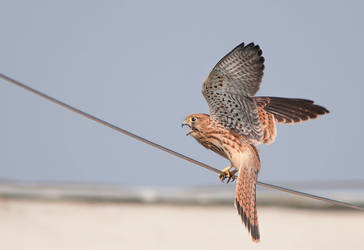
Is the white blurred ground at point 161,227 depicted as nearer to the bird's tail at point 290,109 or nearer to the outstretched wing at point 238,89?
the bird's tail at point 290,109

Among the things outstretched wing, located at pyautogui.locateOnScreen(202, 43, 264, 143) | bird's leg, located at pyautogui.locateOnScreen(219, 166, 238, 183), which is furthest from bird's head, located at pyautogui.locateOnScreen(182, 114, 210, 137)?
bird's leg, located at pyautogui.locateOnScreen(219, 166, 238, 183)

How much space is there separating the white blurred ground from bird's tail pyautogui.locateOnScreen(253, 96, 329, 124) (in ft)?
14.5

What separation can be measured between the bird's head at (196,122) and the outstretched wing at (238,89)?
4.0 inches

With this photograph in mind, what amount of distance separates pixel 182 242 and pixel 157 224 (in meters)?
0.55

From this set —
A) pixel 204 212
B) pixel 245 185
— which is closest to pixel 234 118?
pixel 245 185

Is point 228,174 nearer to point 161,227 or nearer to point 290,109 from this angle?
point 290,109

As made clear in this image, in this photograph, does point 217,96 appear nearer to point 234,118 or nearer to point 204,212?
point 234,118

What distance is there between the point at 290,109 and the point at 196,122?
114 centimetres

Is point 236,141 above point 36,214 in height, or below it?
below

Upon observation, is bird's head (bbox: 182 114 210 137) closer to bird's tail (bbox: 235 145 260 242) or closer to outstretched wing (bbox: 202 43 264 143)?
outstretched wing (bbox: 202 43 264 143)

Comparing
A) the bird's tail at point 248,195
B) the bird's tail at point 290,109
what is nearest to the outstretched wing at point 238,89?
the bird's tail at point 248,195

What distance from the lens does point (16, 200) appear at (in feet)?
41.6

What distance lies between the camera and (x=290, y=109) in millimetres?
7336

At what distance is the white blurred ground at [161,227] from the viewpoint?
1134cm
